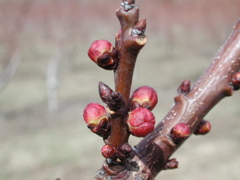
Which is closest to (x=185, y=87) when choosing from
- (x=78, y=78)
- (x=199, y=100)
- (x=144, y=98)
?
(x=199, y=100)

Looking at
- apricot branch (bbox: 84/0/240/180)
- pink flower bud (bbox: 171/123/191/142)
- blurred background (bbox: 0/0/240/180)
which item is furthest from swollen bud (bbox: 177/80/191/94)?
blurred background (bbox: 0/0/240/180)

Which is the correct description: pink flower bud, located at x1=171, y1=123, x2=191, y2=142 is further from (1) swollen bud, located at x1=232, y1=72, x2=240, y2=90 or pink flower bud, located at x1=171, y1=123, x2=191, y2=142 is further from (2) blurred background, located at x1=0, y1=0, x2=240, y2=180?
(2) blurred background, located at x1=0, y1=0, x2=240, y2=180

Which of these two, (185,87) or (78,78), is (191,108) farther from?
(78,78)

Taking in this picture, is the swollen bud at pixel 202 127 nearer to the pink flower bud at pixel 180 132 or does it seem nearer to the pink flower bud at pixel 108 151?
the pink flower bud at pixel 180 132

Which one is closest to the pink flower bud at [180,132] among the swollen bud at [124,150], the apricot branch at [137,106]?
the apricot branch at [137,106]

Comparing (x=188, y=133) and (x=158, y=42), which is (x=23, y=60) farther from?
(x=188, y=133)

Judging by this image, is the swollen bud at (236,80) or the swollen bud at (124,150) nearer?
the swollen bud at (124,150)
